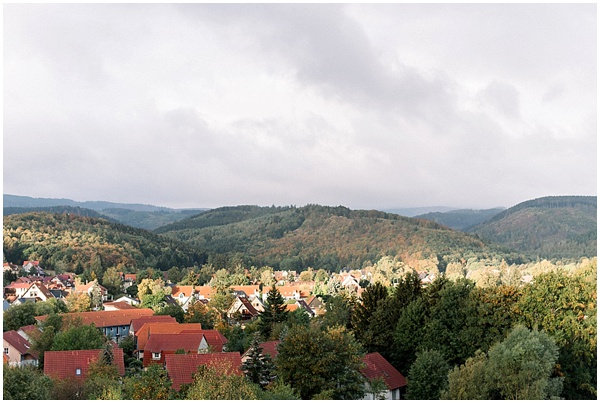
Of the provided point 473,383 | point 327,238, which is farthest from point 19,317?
point 327,238

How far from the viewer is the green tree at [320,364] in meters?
20.2

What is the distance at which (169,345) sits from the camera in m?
32.8

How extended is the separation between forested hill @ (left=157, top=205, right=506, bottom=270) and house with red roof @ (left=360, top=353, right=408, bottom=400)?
92545 millimetres

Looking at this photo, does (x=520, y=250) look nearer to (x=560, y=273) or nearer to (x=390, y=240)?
(x=390, y=240)

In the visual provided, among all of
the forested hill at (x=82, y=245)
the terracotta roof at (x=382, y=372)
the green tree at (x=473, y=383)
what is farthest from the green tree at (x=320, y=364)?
the forested hill at (x=82, y=245)

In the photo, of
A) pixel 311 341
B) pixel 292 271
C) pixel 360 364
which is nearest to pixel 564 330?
pixel 360 364

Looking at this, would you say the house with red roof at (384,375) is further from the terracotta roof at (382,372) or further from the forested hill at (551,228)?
the forested hill at (551,228)

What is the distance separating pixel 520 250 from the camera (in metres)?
138

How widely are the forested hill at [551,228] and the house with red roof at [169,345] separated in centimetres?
9970

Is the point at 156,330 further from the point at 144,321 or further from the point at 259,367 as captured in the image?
the point at 259,367

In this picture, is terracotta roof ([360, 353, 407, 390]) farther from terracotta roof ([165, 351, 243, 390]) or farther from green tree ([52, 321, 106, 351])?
green tree ([52, 321, 106, 351])

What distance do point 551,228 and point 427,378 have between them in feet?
443

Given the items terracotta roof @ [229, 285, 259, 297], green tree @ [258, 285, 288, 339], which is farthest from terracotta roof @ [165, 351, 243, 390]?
terracotta roof @ [229, 285, 259, 297]

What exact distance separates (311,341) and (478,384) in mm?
5553
